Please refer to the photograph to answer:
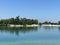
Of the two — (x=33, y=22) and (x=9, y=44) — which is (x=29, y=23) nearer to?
(x=33, y=22)

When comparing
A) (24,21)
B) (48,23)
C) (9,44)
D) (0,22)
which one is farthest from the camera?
(48,23)

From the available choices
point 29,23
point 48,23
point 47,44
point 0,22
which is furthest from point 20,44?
point 48,23

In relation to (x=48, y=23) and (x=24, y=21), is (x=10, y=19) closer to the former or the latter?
(x=24, y=21)

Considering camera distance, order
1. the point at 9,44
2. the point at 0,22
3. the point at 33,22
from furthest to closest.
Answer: the point at 33,22 < the point at 0,22 < the point at 9,44

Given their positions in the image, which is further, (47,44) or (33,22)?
(33,22)

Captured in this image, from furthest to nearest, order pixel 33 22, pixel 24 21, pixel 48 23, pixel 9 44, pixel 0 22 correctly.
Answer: pixel 48 23 → pixel 33 22 → pixel 24 21 → pixel 0 22 → pixel 9 44

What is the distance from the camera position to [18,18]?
84.4 meters

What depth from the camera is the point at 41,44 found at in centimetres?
1380

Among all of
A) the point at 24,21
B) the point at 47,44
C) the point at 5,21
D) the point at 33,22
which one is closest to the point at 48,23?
the point at 33,22

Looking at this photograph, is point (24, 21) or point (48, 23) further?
point (48, 23)

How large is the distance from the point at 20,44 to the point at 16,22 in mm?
71292

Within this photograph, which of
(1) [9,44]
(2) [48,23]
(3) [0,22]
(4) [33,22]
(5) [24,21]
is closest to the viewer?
(1) [9,44]

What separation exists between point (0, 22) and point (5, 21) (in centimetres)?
310

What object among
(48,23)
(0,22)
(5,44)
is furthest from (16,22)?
(5,44)
